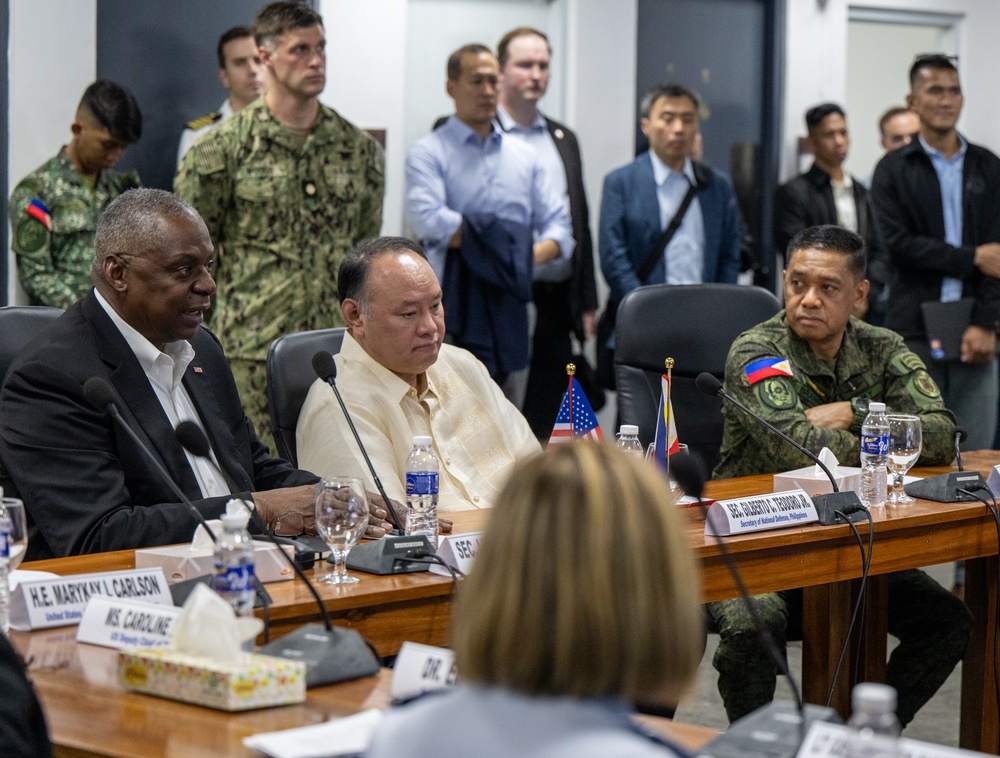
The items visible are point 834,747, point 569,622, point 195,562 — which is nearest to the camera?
point 569,622

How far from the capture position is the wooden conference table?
219 centimetres

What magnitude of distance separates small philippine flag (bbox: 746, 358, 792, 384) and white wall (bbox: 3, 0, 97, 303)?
2.59 meters

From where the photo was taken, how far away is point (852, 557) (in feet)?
9.16

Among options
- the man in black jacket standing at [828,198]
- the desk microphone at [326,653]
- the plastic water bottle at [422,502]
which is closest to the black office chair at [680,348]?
the plastic water bottle at [422,502]

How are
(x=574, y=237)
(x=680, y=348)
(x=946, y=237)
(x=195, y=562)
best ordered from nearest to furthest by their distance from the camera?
(x=195, y=562), (x=680, y=348), (x=946, y=237), (x=574, y=237)

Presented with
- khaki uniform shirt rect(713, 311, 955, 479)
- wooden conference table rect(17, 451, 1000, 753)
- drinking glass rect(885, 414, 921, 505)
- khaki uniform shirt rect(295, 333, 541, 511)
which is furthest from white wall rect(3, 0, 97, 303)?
drinking glass rect(885, 414, 921, 505)

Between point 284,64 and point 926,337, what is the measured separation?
245 centimetres

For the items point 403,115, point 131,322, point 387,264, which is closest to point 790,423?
point 387,264

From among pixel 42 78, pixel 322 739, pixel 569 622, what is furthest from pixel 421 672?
pixel 42 78

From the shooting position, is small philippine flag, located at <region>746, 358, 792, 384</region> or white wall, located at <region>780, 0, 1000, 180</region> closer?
small philippine flag, located at <region>746, 358, 792, 384</region>

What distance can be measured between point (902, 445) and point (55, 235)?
2817 mm

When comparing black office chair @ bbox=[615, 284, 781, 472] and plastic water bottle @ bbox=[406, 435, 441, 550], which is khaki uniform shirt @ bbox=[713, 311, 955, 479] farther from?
plastic water bottle @ bbox=[406, 435, 441, 550]

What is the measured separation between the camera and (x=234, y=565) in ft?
6.07

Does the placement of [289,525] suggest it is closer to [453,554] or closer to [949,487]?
[453,554]
